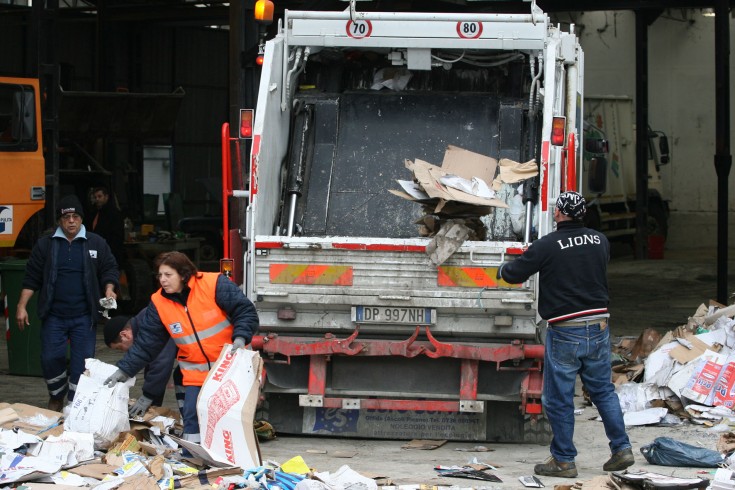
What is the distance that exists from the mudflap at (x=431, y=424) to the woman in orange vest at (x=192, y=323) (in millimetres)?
1200

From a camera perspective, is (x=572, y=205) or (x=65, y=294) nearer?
(x=572, y=205)

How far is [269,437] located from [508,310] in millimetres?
1652

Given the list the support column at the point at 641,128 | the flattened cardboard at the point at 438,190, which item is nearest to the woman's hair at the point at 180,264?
the flattened cardboard at the point at 438,190

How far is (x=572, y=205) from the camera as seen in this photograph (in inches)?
259

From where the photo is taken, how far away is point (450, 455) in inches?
279

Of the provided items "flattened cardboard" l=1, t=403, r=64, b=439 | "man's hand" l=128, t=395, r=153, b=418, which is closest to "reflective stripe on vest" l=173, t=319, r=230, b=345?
"man's hand" l=128, t=395, r=153, b=418

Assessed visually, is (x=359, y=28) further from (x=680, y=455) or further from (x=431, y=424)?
(x=680, y=455)

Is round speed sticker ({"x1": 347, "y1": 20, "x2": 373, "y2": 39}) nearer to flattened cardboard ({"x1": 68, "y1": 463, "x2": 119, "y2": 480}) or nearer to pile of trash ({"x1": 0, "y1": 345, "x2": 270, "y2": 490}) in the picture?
pile of trash ({"x1": 0, "y1": 345, "x2": 270, "y2": 490})

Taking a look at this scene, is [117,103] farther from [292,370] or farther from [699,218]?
[699,218]

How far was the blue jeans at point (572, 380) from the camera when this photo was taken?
6.52m

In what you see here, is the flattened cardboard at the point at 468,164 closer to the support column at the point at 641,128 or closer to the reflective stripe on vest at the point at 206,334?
the reflective stripe on vest at the point at 206,334

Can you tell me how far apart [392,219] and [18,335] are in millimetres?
3892

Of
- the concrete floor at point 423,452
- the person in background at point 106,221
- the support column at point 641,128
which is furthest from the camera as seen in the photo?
the support column at point 641,128

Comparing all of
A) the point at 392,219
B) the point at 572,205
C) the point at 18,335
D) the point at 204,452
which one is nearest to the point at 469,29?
the point at 392,219
